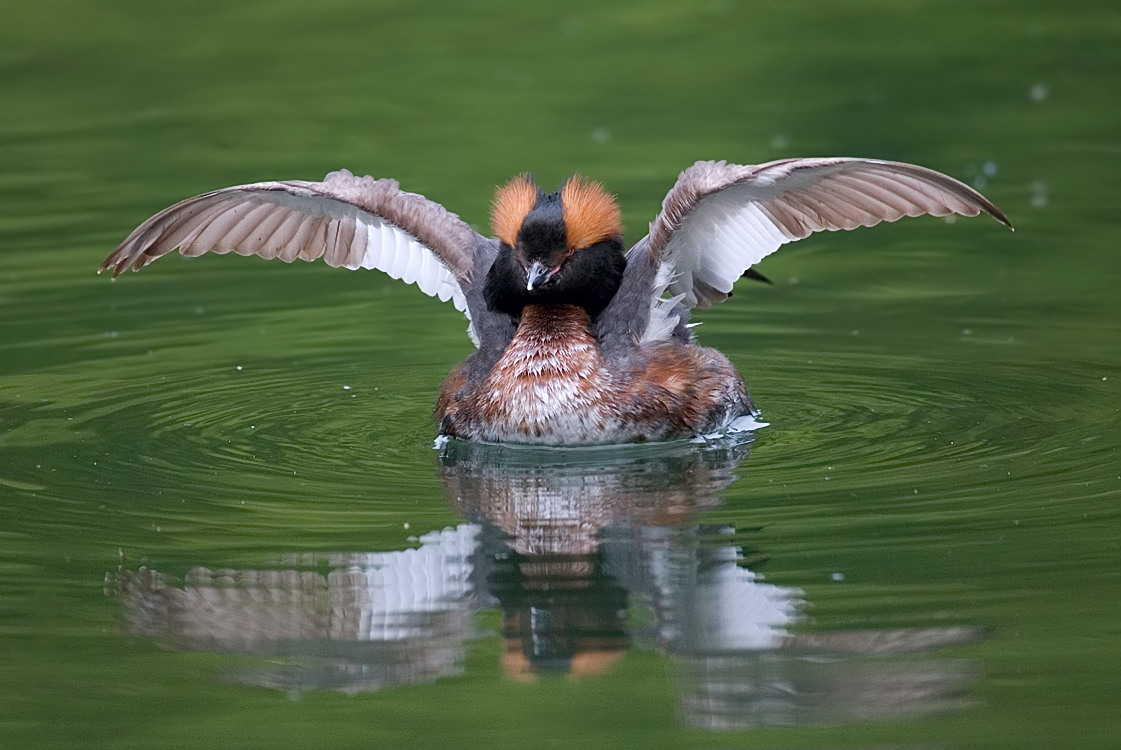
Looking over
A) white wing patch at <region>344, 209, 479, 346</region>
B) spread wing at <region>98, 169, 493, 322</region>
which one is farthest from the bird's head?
white wing patch at <region>344, 209, 479, 346</region>

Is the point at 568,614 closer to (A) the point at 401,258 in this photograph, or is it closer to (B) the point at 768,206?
(B) the point at 768,206

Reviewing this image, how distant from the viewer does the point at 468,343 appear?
12.2 m

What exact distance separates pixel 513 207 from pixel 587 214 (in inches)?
15.1

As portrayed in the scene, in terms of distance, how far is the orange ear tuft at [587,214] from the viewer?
941 centimetres

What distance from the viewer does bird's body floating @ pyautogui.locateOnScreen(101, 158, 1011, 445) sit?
9086 millimetres

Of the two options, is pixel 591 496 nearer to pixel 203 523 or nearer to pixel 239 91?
pixel 203 523

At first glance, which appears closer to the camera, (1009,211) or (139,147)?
(1009,211)

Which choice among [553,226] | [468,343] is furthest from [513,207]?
[468,343]

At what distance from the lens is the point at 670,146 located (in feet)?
55.1

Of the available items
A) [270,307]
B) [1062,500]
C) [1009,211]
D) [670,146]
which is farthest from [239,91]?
[1062,500]

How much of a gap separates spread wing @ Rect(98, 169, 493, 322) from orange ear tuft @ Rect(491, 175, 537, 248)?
58 centimetres


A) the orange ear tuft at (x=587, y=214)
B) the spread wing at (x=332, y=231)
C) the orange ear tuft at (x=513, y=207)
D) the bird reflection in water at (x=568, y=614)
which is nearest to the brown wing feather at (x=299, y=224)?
the spread wing at (x=332, y=231)

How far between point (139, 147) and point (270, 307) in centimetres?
536

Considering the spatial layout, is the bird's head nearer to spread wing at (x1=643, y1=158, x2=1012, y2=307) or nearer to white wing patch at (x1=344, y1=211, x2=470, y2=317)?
spread wing at (x1=643, y1=158, x2=1012, y2=307)
